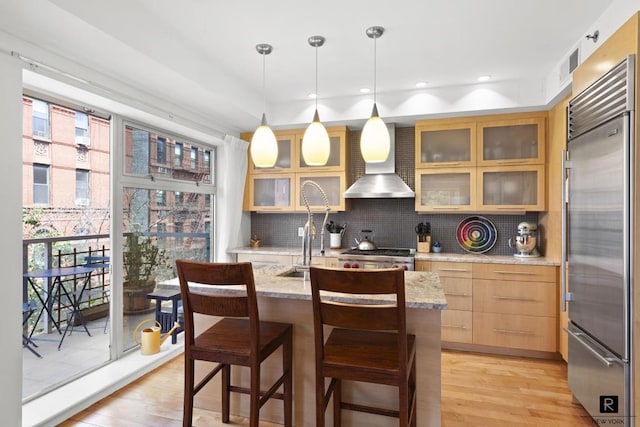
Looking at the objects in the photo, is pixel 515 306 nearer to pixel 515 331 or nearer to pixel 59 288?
pixel 515 331

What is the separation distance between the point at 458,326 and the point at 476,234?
1052 millimetres

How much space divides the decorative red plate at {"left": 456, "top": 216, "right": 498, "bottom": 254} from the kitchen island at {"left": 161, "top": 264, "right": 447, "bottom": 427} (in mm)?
1800

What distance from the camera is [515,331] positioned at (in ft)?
11.1

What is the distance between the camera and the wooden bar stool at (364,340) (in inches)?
62.8

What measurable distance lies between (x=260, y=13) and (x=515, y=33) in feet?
5.84

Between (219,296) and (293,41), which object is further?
(293,41)

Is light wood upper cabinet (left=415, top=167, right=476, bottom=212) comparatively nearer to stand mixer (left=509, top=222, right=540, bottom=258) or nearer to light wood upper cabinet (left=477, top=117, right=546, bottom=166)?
light wood upper cabinet (left=477, top=117, right=546, bottom=166)

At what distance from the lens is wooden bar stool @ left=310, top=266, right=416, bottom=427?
1.60 metres

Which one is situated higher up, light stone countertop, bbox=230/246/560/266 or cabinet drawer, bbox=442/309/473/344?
light stone countertop, bbox=230/246/560/266

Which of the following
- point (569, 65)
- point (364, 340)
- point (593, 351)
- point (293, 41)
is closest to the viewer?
point (364, 340)

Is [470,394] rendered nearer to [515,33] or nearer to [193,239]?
→ [515,33]

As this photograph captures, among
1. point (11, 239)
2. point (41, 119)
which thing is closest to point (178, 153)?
point (41, 119)

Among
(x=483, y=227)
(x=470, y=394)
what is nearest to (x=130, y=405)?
(x=470, y=394)

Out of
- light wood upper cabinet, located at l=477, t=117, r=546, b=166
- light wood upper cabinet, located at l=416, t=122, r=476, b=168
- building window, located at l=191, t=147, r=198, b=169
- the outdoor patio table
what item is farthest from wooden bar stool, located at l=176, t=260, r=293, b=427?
light wood upper cabinet, located at l=477, t=117, r=546, b=166
